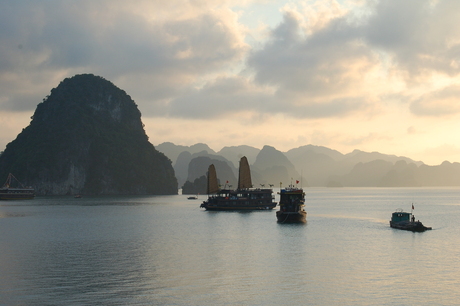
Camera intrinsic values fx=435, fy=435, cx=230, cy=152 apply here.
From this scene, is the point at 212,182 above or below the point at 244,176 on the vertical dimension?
A: below

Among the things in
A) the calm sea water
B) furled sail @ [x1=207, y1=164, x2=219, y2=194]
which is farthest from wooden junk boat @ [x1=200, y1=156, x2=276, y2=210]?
the calm sea water

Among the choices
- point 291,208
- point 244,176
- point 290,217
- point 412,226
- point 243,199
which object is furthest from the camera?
point 244,176

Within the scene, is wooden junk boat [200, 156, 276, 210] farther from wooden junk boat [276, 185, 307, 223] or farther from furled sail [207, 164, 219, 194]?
wooden junk boat [276, 185, 307, 223]

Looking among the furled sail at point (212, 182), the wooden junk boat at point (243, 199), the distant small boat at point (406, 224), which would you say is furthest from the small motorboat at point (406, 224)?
the furled sail at point (212, 182)

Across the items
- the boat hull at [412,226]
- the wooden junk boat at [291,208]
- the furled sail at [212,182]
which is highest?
the furled sail at [212,182]

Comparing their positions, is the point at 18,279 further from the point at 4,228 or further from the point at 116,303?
the point at 4,228

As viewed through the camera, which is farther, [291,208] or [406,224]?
[291,208]

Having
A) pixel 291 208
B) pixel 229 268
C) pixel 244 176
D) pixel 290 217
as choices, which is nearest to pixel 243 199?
pixel 244 176

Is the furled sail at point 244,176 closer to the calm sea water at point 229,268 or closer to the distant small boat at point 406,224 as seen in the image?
the distant small boat at point 406,224

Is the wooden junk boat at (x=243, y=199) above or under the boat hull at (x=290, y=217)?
above

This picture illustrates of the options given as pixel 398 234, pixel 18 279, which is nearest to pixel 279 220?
pixel 398 234

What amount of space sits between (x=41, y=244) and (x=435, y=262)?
A: 46856 millimetres

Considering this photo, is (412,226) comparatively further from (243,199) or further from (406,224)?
(243,199)

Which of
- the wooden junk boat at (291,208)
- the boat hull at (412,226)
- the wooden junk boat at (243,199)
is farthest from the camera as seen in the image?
the wooden junk boat at (243,199)
